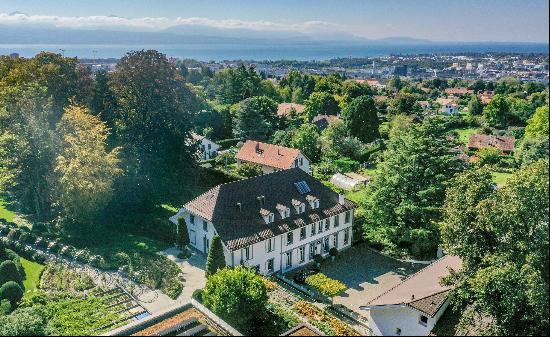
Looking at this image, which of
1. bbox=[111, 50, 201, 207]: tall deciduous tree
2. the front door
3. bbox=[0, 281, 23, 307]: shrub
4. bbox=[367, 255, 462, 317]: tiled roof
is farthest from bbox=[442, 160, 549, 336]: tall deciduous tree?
bbox=[111, 50, 201, 207]: tall deciduous tree

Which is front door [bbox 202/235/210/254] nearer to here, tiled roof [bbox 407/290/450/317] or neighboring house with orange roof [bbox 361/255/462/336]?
neighboring house with orange roof [bbox 361/255/462/336]

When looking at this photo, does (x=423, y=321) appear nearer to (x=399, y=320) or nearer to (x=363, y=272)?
(x=399, y=320)

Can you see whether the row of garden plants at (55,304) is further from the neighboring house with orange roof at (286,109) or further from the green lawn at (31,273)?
the neighboring house with orange roof at (286,109)

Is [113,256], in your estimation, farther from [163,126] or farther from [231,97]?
[231,97]

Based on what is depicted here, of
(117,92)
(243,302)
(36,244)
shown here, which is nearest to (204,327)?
(243,302)

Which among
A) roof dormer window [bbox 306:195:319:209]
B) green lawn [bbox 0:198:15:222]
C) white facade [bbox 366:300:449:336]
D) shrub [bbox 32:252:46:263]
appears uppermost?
roof dormer window [bbox 306:195:319:209]

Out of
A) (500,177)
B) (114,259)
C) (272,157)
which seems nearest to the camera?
(114,259)

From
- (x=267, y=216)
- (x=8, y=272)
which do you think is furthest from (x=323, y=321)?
(x=8, y=272)
